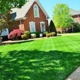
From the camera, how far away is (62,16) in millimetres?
53031

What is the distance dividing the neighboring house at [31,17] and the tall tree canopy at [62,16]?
373 inches

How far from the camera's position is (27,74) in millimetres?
8820

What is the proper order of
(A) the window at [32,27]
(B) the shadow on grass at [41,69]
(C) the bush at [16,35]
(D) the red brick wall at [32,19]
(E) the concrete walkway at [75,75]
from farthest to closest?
(A) the window at [32,27] → (D) the red brick wall at [32,19] → (C) the bush at [16,35] → (B) the shadow on grass at [41,69] → (E) the concrete walkway at [75,75]

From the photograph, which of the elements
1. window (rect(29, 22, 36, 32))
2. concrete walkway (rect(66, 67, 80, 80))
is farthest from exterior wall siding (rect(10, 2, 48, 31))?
concrete walkway (rect(66, 67, 80, 80))

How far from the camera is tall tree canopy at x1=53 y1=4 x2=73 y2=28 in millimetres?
53000

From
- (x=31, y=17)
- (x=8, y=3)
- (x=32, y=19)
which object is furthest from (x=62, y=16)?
(x=8, y=3)

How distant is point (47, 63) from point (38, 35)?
2899 centimetres

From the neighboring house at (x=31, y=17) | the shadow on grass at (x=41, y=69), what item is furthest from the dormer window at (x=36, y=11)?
the shadow on grass at (x=41, y=69)

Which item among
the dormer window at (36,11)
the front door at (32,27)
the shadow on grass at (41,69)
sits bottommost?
the shadow on grass at (41,69)

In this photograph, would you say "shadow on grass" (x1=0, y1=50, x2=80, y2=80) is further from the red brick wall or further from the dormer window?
the dormer window

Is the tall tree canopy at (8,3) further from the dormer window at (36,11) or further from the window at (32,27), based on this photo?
the dormer window at (36,11)

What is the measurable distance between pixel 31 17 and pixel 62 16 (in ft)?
43.8

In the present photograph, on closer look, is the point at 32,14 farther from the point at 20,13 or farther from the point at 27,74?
the point at 27,74

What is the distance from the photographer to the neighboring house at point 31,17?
40094 mm
